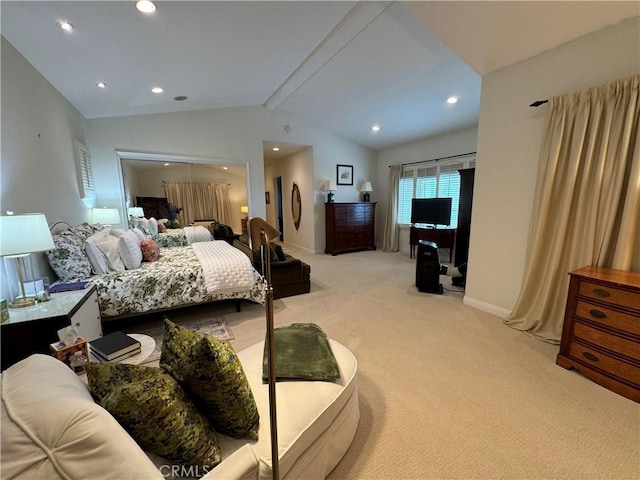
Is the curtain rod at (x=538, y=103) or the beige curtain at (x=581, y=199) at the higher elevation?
the curtain rod at (x=538, y=103)

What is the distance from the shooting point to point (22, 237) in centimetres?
156

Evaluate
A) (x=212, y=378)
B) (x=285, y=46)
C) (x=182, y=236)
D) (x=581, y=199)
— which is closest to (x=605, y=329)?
(x=581, y=199)

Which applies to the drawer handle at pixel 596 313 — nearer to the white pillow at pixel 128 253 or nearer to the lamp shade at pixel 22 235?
the lamp shade at pixel 22 235

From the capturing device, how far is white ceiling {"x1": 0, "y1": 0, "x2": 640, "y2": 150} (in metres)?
1.97

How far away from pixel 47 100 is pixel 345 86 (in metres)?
3.48

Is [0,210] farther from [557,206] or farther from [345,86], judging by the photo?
[557,206]

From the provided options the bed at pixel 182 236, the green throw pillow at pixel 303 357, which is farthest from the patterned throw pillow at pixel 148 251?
the green throw pillow at pixel 303 357

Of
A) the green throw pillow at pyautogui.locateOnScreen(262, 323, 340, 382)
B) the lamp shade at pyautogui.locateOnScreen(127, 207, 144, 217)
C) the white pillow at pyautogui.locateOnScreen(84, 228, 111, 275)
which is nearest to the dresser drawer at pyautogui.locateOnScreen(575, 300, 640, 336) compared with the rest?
the green throw pillow at pyautogui.locateOnScreen(262, 323, 340, 382)

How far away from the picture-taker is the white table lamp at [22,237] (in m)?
1.51

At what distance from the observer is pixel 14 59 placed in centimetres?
205

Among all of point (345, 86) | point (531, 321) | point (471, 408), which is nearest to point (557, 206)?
point (531, 321)

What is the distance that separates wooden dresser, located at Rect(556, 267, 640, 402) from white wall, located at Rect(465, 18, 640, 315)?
0.79m

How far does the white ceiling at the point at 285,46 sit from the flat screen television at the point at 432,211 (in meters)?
1.56

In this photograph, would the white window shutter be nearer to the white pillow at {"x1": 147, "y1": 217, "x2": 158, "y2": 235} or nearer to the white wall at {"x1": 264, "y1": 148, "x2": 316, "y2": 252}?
the white pillow at {"x1": 147, "y1": 217, "x2": 158, "y2": 235}
